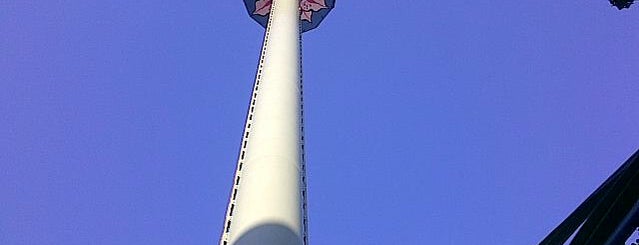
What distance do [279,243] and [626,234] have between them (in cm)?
696

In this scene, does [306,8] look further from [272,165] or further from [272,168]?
[272,168]

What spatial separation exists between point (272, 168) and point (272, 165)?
18 cm

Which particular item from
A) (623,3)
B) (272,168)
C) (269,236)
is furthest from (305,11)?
(623,3)

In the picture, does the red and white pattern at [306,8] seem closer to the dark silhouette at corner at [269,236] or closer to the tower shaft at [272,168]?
the tower shaft at [272,168]

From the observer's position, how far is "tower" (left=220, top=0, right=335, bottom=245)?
48.1ft

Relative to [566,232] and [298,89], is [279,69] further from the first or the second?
[566,232]

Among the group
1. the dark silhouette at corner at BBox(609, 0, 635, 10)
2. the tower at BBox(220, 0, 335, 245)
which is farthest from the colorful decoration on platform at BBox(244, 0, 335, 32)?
the dark silhouette at corner at BBox(609, 0, 635, 10)

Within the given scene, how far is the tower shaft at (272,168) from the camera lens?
14.6m

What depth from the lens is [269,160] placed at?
17484 millimetres

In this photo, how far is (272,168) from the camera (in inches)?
669

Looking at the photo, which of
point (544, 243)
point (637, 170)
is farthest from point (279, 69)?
point (637, 170)

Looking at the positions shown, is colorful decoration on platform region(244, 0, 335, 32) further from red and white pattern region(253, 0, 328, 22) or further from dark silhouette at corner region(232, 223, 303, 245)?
dark silhouette at corner region(232, 223, 303, 245)

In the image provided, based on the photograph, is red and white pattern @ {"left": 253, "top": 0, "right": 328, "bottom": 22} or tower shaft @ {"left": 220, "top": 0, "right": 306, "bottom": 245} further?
red and white pattern @ {"left": 253, "top": 0, "right": 328, "bottom": 22}

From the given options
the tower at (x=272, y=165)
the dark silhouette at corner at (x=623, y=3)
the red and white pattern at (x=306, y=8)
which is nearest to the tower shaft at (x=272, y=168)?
the tower at (x=272, y=165)
